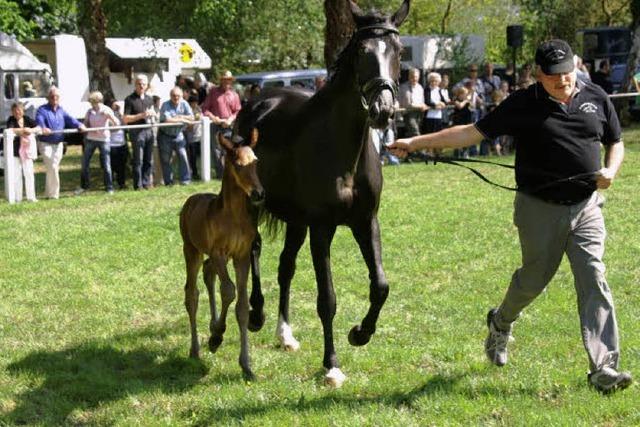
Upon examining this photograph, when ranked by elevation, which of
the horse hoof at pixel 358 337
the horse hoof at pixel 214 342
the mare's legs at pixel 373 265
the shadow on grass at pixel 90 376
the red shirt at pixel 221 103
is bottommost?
the shadow on grass at pixel 90 376

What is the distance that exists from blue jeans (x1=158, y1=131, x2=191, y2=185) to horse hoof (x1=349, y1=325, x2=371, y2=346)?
11.4 meters

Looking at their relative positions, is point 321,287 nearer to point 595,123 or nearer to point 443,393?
point 443,393

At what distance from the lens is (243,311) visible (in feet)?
21.9

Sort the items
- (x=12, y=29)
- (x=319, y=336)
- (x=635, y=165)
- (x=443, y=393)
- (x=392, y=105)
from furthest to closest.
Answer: (x=12, y=29)
(x=635, y=165)
(x=319, y=336)
(x=443, y=393)
(x=392, y=105)

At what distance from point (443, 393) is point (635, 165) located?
12.3m

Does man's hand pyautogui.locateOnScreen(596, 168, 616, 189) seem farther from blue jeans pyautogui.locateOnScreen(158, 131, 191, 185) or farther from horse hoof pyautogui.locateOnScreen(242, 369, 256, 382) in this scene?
blue jeans pyautogui.locateOnScreen(158, 131, 191, 185)

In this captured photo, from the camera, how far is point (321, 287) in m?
6.54

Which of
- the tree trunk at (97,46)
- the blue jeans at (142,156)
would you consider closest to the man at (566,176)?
the blue jeans at (142,156)

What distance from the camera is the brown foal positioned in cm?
605

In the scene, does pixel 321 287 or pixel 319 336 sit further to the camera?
pixel 319 336

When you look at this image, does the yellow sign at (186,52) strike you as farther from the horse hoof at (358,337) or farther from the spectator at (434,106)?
the horse hoof at (358,337)

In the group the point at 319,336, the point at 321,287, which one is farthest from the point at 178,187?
the point at 321,287

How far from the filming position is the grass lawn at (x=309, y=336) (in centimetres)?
582

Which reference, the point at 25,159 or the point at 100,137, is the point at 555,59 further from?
the point at 100,137
